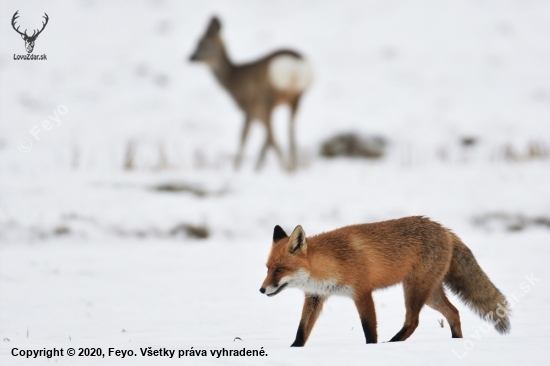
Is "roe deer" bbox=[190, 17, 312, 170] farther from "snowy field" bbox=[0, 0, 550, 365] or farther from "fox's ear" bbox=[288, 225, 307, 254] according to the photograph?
"fox's ear" bbox=[288, 225, 307, 254]

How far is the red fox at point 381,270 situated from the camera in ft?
16.3

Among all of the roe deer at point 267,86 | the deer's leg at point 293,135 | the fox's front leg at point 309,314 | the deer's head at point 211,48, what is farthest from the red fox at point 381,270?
the deer's head at point 211,48

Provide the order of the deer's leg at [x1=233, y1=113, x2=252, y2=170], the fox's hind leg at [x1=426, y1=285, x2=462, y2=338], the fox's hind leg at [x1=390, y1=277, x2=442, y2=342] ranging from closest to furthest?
the fox's hind leg at [x1=390, y1=277, x2=442, y2=342] < the fox's hind leg at [x1=426, y1=285, x2=462, y2=338] < the deer's leg at [x1=233, y1=113, x2=252, y2=170]

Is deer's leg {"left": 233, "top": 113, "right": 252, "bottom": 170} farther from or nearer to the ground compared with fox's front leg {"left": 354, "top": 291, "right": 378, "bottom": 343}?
farther from the ground

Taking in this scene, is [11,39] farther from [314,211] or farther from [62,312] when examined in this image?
[62,312]

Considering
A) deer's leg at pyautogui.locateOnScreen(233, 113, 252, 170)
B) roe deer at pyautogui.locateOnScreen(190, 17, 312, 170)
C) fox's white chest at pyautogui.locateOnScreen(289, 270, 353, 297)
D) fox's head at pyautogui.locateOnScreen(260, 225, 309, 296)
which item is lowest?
fox's white chest at pyautogui.locateOnScreen(289, 270, 353, 297)

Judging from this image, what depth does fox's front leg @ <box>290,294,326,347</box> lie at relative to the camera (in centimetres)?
501

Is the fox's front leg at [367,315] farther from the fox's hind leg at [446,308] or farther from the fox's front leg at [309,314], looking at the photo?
the fox's hind leg at [446,308]

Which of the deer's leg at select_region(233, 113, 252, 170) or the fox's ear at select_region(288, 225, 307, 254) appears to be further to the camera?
the deer's leg at select_region(233, 113, 252, 170)

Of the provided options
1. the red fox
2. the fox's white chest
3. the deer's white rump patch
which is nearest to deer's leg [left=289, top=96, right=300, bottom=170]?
the deer's white rump patch

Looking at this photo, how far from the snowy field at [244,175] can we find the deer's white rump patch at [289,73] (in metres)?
1.87

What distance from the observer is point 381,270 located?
5117 millimetres

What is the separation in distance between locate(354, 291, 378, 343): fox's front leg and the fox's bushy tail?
86cm

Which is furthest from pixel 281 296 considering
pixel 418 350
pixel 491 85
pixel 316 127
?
pixel 491 85
